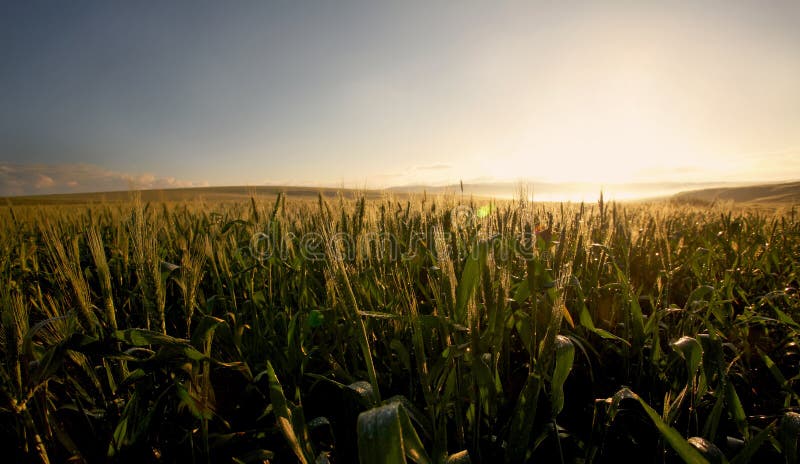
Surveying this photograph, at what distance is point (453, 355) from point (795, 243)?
13.2 feet

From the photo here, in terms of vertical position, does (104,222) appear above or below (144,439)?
above

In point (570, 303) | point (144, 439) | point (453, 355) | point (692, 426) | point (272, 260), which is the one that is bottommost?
point (692, 426)

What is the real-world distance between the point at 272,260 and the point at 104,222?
2963 millimetres

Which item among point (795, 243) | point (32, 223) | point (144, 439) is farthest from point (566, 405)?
point (32, 223)

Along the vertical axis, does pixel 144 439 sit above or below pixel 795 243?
below

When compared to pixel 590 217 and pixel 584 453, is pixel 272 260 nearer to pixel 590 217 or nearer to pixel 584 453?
pixel 584 453

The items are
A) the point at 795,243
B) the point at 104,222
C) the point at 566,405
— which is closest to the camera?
the point at 566,405

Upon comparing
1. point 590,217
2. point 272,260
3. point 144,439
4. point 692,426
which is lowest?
point 692,426

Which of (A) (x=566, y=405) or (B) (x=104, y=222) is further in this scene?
(B) (x=104, y=222)

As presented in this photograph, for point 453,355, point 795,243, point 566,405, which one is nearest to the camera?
point 453,355

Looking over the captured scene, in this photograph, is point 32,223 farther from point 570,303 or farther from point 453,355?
point 570,303

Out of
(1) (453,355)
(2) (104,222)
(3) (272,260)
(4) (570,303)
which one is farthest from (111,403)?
(2) (104,222)

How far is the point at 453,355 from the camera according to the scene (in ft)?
2.88

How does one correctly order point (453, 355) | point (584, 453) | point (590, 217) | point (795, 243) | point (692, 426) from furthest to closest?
point (795, 243) < point (590, 217) < point (692, 426) < point (584, 453) < point (453, 355)
